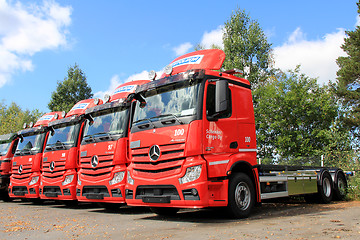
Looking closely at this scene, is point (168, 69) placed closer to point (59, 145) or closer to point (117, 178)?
point (117, 178)

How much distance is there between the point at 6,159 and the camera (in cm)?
1609

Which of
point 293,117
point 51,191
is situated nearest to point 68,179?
point 51,191

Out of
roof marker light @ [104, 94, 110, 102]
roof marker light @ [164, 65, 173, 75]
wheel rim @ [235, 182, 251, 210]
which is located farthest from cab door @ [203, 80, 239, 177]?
roof marker light @ [104, 94, 110, 102]

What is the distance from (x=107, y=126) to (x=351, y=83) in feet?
97.2

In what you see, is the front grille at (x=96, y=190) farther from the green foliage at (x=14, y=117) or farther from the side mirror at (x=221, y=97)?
the green foliage at (x=14, y=117)

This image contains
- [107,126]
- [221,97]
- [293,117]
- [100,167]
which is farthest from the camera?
[293,117]

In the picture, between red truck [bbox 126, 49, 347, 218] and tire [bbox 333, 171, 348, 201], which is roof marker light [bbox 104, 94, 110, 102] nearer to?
red truck [bbox 126, 49, 347, 218]

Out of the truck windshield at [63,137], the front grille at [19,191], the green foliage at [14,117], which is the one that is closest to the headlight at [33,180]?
the front grille at [19,191]

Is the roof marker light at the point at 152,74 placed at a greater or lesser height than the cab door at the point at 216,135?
greater

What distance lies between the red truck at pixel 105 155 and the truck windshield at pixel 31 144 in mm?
3731

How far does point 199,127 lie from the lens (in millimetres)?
7020

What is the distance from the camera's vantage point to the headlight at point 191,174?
6.89m

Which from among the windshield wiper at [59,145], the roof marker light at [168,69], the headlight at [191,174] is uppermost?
the roof marker light at [168,69]

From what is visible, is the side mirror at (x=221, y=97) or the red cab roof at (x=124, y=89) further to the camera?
the red cab roof at (x=124, y=89)
